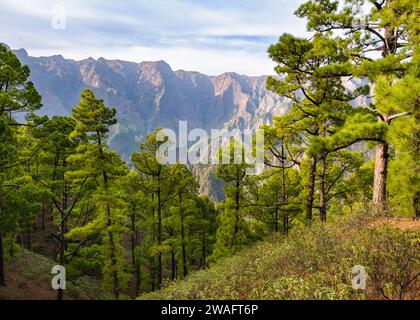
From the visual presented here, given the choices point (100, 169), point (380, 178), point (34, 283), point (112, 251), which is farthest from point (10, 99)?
point (380, 178)

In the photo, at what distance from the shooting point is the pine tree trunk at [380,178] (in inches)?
487

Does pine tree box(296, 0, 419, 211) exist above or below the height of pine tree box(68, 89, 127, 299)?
above

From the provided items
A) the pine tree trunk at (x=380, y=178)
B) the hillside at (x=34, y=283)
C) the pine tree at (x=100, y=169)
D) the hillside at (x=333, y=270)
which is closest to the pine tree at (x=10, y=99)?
the pine tree at (x=100, y=169)

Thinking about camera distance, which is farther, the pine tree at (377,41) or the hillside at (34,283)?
the hillside at (34,283)

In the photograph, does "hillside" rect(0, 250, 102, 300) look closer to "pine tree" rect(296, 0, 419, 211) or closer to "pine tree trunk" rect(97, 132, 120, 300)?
"pine tree trunk" rect(97, 132, 120, 300)

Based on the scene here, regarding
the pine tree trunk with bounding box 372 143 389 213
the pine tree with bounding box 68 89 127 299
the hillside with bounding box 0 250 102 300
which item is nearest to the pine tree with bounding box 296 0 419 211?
the pine tree trunk with bounding box 372 143 389 213

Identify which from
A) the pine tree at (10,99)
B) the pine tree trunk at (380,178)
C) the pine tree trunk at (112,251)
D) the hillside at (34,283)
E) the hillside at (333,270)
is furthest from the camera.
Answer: the hillside at (34,283)

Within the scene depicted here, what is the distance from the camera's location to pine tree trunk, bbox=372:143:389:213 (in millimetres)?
12367

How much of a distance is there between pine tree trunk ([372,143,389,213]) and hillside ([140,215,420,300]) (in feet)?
3.85

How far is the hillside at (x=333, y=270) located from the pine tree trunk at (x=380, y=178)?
1.17 meters

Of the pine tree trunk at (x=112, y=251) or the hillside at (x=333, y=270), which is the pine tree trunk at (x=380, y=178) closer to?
the hillside at (x=333, y=270)

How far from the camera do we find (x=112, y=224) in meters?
20.0

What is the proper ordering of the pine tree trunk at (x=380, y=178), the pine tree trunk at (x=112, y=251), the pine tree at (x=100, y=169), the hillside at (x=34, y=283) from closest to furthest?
the pine tree trunk at (x=380, y=178) < the pine tree at (x=100, y=169) < the pine tree trunk at (x=112, y=251) < the hillside at (x=34, y=283)
